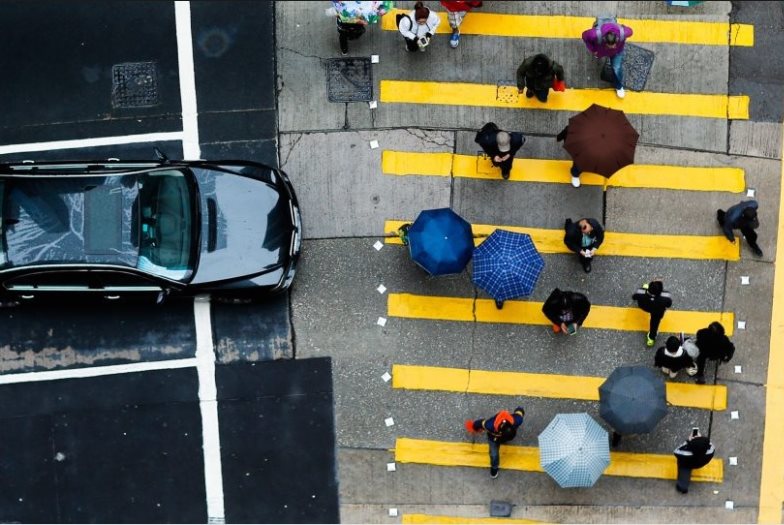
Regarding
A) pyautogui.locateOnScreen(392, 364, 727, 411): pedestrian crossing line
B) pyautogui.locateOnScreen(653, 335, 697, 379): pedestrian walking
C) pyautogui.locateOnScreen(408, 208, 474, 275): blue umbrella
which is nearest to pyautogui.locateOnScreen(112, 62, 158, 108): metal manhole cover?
pyautogui.locateOnScreen(408, 208, 474, 275): blue umbrella

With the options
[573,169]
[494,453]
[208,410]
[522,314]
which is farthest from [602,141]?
[208,410]

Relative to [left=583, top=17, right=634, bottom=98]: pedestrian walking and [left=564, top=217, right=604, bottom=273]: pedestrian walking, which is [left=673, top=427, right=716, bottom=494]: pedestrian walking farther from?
[left=583, top=17, right=634, bottom=98]: pedestrian walking

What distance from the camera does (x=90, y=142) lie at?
1246cm

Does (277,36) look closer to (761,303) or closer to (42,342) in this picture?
(42,342)

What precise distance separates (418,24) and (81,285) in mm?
5747

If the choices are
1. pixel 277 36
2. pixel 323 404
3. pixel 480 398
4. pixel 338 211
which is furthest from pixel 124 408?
pixel 277 36

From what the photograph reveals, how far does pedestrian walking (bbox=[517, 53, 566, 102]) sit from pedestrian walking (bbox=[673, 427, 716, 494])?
16.6 ft

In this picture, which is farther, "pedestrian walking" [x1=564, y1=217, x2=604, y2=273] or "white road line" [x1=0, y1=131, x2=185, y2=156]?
"white road line" [x1=0, y1=131, x2=185, y2=156]

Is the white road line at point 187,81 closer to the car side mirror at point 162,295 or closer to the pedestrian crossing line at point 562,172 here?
the car side mirror at point 162,295

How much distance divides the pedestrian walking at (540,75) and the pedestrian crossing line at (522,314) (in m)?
2.98

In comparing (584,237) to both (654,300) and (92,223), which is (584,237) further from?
(92,223)

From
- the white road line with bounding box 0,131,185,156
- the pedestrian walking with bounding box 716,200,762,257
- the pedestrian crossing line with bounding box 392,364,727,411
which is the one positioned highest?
the white road line with bounding box 0,131,185,156

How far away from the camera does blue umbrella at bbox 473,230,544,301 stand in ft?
36.3

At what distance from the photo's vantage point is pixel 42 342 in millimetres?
12188
